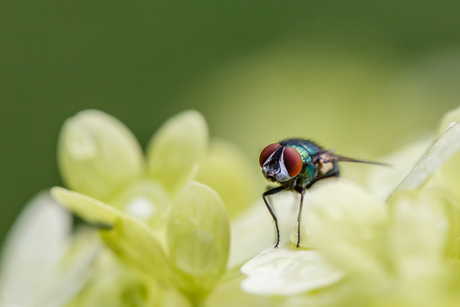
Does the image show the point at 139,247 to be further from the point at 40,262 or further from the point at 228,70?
the point at 228,70

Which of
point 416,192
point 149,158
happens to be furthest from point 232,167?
point 416,192

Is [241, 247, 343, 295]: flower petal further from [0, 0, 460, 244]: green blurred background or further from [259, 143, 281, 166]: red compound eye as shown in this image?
[0, 0, 460, 244]: green blurred background

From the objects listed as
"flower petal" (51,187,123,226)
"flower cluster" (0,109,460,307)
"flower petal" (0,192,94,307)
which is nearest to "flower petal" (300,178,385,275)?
"flower cluster" (0,109,460,307)

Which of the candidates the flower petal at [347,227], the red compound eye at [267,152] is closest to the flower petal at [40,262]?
the red compound eye at [267,152]

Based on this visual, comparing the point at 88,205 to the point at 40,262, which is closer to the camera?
the point at 88,205

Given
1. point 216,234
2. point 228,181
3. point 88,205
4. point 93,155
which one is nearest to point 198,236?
point 216,234

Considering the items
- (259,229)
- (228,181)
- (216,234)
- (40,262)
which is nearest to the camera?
(216,234)

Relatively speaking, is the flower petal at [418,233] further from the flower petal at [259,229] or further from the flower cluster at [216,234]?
the flower petal at [259,229]

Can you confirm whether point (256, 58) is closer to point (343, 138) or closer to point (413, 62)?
point (413, 62)
